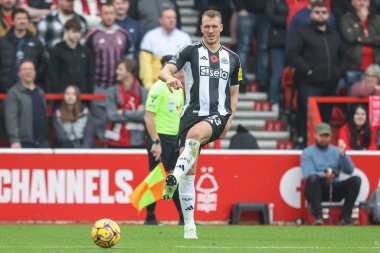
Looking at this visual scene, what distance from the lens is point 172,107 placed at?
51.1ft

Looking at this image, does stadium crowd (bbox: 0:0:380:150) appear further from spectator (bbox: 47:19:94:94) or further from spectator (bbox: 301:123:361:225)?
spectator (bbox: 301:123:361:225)

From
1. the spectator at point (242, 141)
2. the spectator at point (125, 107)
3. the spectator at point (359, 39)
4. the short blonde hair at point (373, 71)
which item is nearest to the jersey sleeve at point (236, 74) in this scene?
the spectator at point (242, 141)

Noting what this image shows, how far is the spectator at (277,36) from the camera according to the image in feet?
64.6

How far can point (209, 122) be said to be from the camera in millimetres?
12484

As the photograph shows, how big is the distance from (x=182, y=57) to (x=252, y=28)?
24.3 feet

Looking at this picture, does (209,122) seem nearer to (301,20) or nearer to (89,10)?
(301,20)

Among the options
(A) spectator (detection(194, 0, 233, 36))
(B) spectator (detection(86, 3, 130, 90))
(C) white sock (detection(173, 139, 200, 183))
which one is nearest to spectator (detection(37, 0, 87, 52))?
(B) spectator (detection(86, 3, 130, 90))

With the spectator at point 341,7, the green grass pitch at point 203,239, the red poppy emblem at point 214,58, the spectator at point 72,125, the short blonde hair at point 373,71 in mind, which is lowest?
the green grass pitch at point 203,239

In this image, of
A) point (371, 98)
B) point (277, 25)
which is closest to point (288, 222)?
point (371, 98)

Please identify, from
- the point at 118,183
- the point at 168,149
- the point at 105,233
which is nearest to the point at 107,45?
the point at 118,183

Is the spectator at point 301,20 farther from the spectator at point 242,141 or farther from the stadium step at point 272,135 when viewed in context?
the spectator at point 242,141

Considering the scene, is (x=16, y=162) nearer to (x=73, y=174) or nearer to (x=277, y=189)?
(x=73, y=174)

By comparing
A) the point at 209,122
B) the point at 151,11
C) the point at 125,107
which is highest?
the point at 151,11

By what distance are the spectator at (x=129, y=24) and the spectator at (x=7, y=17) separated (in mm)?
1448
